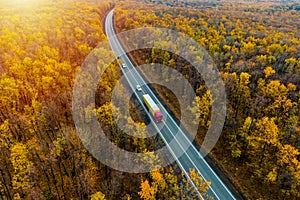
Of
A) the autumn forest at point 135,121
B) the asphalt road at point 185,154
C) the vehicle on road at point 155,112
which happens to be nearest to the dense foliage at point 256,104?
the autumn forest at point 135,121

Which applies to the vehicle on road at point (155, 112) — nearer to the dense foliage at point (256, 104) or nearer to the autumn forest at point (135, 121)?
the autumn forest at point (135, 121)

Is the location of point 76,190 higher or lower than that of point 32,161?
lower

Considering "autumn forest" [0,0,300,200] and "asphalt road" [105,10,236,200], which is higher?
"autumn forest" [0,0,300,200]

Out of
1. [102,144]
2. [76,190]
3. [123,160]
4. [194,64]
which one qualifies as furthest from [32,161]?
[194,64]

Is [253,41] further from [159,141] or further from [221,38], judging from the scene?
[159,141]

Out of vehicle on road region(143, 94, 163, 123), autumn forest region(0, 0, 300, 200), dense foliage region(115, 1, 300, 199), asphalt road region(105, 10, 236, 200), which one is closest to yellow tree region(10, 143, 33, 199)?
autumn forest region(0, 0, 300, 200)

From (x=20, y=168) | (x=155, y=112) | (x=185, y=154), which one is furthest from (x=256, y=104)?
(x=20, y=168)

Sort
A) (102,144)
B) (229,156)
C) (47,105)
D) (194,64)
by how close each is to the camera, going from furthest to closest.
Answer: (194,64), (229,156), (47,105), (102,144)

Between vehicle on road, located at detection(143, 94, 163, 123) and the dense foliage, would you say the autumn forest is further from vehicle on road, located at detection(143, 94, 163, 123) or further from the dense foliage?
vehicle on road, located at detection(143, 94, 163, 123)

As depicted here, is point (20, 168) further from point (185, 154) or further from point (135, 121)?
point (185, 154)
